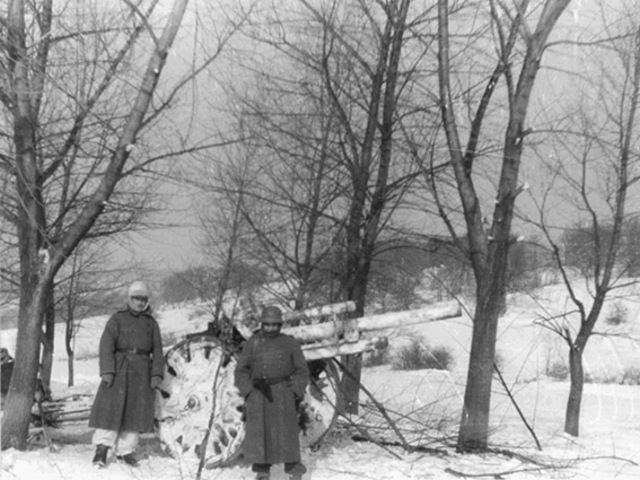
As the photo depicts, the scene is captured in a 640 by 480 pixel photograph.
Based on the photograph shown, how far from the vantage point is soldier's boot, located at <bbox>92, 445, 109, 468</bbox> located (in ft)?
22.9

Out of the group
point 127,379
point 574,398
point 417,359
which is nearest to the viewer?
point 127,379

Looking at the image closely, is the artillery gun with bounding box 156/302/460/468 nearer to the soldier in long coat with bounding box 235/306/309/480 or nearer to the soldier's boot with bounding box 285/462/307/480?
the soldier in long coat with bounding box 235/306/309/480

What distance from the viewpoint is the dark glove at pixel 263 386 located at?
7004 mm

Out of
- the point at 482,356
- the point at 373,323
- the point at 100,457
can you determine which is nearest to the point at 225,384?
the point at 100,457

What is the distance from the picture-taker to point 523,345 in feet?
111

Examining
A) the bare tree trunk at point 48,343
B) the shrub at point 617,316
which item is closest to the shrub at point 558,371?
the shrub at point 617,316

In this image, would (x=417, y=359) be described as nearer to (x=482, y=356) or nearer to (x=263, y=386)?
(x=482, y=356)

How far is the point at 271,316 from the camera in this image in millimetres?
7062

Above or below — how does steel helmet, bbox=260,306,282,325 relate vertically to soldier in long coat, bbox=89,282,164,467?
above

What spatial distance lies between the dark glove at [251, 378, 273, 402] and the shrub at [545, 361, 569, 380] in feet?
66.3

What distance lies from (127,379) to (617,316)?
30745 millimetres

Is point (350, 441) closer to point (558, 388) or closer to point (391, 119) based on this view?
point (391, 119)

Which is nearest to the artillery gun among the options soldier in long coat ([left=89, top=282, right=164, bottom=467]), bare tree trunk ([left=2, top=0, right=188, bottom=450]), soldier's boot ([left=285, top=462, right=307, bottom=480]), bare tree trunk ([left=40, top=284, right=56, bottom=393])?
soldier in long coat ([left=89, top=282, right=164, bottom=467])

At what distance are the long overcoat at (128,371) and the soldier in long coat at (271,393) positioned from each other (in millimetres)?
1087
